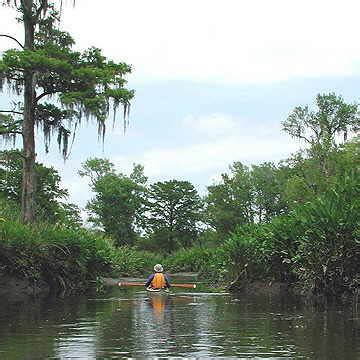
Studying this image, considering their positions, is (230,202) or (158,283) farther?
(230,202)

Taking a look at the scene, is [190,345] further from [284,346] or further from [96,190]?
[96,190]

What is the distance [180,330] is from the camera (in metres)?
13.1

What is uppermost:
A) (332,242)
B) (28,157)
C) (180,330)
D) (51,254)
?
(28,157)

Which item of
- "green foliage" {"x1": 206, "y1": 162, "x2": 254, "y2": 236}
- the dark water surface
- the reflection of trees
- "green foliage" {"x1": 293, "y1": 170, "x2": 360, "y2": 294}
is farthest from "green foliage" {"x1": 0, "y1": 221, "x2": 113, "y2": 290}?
"green foliage" {"x1": 206, "y1": 162, "x2": 254, "y2": 236}

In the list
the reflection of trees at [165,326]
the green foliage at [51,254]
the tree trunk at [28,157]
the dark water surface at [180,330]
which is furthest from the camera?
the tree trunk at [28,157]

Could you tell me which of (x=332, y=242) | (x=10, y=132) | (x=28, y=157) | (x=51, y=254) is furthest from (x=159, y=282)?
(x=10, y=132)

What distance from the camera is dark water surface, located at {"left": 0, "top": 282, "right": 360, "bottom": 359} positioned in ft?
32.8

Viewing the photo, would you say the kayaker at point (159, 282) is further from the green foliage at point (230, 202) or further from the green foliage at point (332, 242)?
the green foliage at point (230, 202)

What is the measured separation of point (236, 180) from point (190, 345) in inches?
3145

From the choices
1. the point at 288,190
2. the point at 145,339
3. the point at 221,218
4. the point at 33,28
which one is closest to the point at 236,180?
the point at 221,218

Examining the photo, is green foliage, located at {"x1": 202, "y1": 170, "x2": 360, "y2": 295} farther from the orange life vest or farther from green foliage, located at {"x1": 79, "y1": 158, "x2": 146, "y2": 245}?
green foliage, located at {"x1": 79, "y1": 158, "x2": 146, "y2": 245}

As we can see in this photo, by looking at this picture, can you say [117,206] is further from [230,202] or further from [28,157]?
[28,157]

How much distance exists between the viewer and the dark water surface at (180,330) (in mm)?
9984

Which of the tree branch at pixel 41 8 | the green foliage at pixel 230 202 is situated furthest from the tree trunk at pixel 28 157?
the green foliage at pixel 230 202
